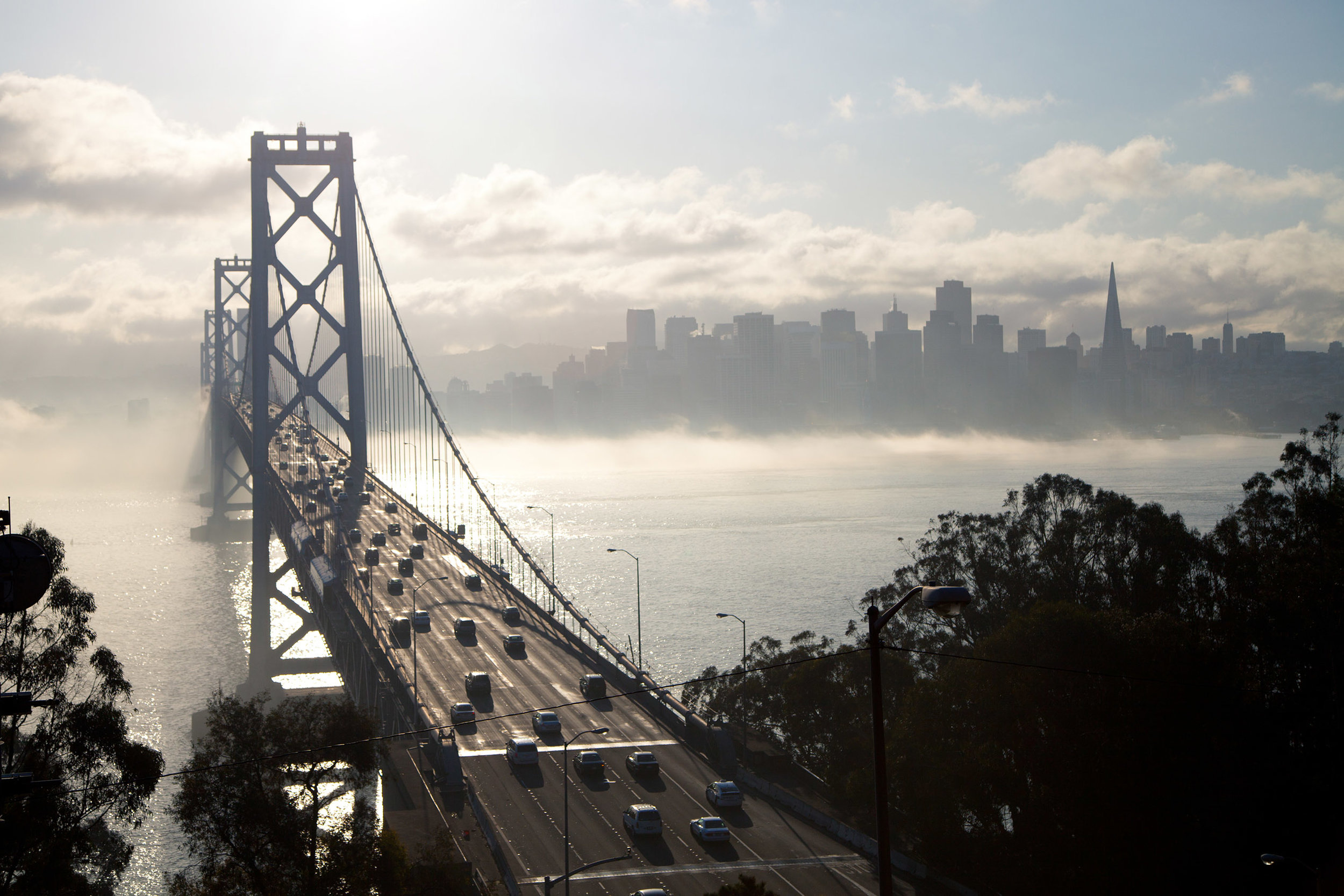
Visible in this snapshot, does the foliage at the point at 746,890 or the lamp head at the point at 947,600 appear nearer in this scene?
the lamp head at the point at 947,600

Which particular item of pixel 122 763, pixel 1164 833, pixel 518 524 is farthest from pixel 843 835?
pixel 518 524

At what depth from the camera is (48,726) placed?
16.8 m

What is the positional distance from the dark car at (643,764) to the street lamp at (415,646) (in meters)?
6.98

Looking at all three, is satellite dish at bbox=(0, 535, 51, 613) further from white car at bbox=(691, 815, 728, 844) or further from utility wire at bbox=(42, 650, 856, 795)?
white car at bbox=(691, 815, 728, 844)

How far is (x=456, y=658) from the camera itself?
4038cm

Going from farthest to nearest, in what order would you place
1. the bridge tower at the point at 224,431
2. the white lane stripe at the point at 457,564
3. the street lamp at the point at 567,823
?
the bridge tower at the point at 224,431
the white lane stripe at the point at 457,564
the street lamp at the point at 567,823

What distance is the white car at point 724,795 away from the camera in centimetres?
2578

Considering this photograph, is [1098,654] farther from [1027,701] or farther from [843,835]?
[843,835]

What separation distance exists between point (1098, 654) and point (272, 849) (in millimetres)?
18017

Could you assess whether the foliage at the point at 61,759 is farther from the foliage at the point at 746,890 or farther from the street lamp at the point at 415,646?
the street lamp at the point at 415,646

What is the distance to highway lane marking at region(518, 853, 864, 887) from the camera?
22.1 metres

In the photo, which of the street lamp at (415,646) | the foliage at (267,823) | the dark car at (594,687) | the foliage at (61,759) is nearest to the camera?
the foliage at (61,759)


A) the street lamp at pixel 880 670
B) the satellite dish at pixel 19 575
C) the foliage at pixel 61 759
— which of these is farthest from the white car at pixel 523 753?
the street lamp at pixel 880 670

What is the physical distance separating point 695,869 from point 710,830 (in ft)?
4.28
